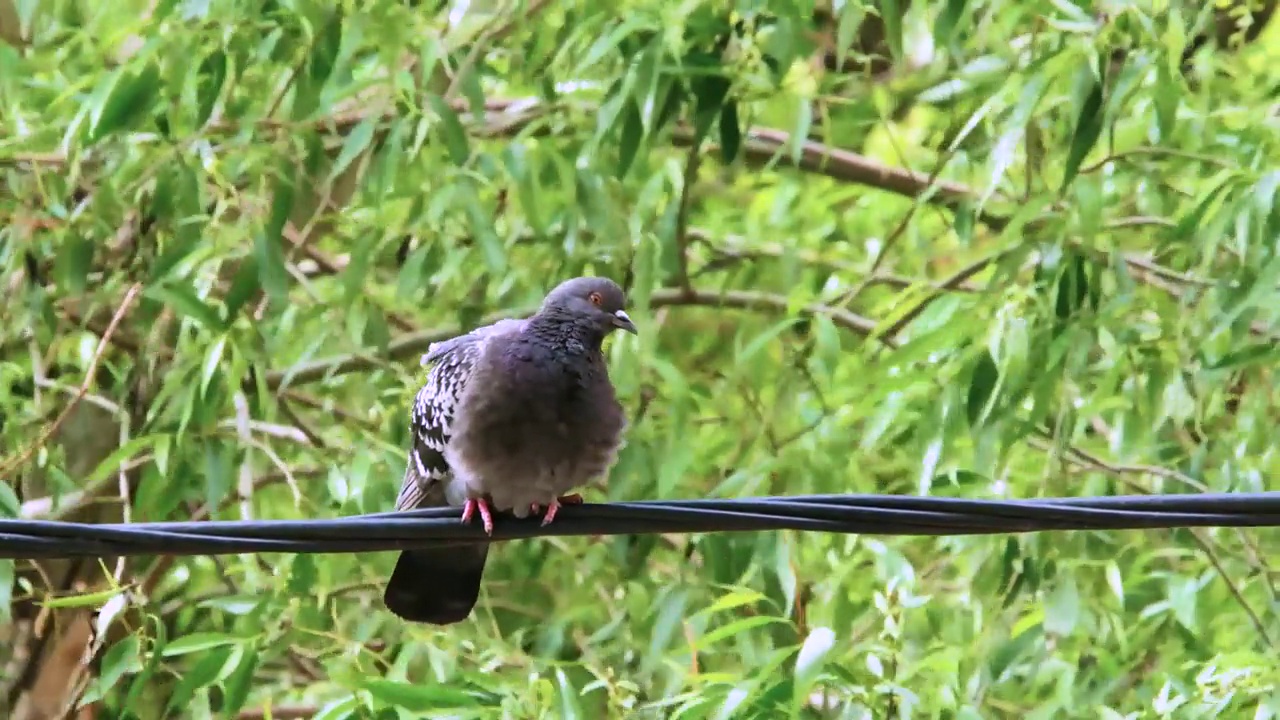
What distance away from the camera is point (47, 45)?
4.43m

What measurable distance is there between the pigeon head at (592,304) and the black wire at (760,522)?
1033mm

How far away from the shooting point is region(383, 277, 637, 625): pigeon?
3109mm

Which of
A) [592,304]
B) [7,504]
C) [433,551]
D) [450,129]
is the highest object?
[450,129]

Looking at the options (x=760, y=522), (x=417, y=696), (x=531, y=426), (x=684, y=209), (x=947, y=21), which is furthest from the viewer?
(x=684, y=209)

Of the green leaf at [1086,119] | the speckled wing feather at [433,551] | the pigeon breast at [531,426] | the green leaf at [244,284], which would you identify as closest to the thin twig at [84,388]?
the green leaf at [244,284]

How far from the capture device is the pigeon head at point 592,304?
335 cm

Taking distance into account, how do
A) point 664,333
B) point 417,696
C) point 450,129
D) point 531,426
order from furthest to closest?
point 664,333 < point 450,129 < point 531,426 < point 417,696

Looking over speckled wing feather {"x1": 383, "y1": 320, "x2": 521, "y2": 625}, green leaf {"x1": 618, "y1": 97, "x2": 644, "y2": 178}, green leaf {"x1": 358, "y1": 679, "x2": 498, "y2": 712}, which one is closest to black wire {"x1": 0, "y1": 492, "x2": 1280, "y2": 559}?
green leaf {"x1": 358, "y1": 679, "x2": 498, "y2": 712}

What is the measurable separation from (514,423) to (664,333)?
1511 mm

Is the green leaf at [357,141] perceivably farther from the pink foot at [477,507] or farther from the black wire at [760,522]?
the black wire at [760,522]

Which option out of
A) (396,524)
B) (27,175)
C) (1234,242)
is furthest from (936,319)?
(27,175)

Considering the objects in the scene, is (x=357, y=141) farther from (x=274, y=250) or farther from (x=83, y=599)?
(x=83, y=599)

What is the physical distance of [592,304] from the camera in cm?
339

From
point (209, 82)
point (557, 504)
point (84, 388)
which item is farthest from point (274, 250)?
point (557, 504)
